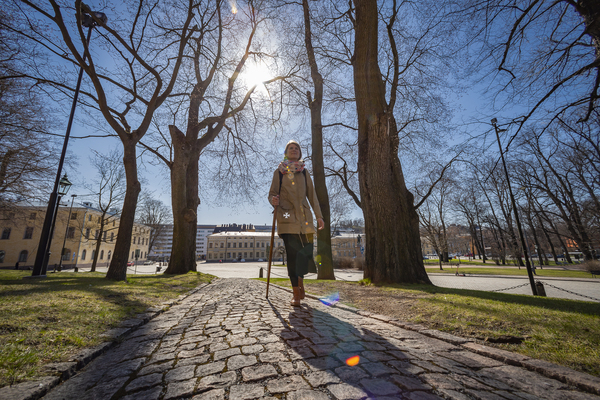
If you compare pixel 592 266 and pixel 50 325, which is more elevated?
pixel 50 325

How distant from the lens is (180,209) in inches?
437

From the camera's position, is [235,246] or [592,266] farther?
[235,246]

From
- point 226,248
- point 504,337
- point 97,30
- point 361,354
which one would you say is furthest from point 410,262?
point 226,248

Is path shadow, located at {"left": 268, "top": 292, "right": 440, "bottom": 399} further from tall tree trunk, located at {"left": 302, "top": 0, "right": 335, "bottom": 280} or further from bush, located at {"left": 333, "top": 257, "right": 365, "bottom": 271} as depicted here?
bush, located at {"left": 333, "top": 257, "right": 365, "bottom": 271}

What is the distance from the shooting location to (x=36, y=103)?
9477mm

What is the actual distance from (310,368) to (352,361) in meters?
0.34

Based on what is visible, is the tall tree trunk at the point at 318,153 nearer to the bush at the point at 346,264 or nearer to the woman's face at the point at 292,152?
the woman's face at the point at 292,152

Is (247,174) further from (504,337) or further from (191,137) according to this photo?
(504,337)

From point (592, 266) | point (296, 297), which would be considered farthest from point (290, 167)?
point (592, 266)

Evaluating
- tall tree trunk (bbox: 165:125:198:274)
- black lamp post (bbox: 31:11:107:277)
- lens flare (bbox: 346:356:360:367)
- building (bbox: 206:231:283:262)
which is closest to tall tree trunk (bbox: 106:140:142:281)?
black lamp post (bbox: 31:11:107:277)

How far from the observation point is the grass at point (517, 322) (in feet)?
6.54

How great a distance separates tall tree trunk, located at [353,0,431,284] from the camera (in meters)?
6.18

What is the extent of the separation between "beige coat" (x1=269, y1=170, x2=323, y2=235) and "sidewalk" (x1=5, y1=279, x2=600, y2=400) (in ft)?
5.02

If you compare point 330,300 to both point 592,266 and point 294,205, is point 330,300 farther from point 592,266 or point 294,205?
point 592,266
